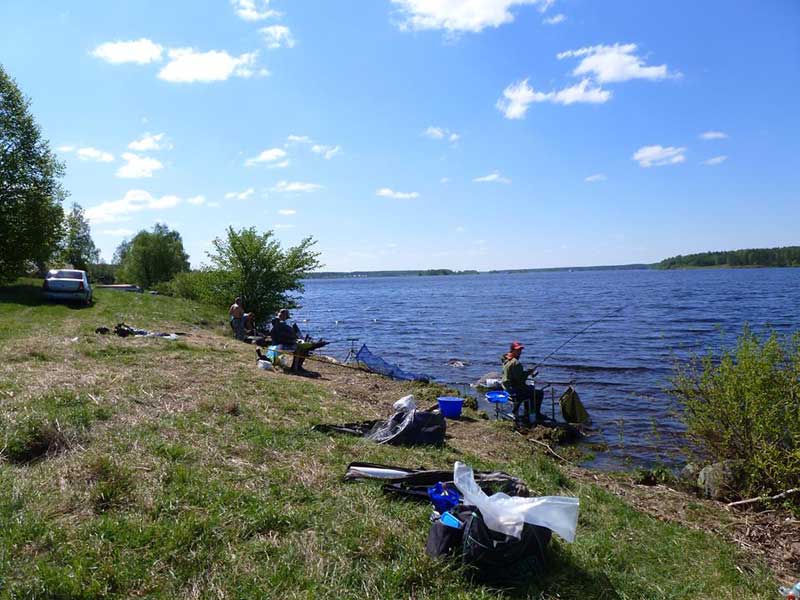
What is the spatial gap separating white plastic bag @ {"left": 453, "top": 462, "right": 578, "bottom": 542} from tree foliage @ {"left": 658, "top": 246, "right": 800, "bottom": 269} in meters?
146

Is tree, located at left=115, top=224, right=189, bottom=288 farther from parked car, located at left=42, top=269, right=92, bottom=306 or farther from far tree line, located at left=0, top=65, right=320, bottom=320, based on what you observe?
parked car, located at left=42, top=269, right=92, bottom=306

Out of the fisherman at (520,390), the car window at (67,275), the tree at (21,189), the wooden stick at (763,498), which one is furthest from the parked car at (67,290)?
the wooden stick at (763,498)

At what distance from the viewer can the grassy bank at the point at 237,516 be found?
12.3 feet

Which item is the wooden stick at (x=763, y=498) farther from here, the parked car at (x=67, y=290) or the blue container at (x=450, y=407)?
the parked car at (x=67, y=290)

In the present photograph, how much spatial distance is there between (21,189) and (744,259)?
16215cm

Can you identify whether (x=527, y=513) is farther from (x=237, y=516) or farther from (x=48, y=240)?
(x=48, y=240)

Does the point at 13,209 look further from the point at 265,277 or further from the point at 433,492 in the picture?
the point at 433,492

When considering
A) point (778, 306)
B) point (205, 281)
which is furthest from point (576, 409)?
point (778, 306)

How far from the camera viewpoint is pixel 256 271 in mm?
25688

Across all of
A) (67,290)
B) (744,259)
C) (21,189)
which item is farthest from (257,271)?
(744,259)

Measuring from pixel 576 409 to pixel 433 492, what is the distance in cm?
780

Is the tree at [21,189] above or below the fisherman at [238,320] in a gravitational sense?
above

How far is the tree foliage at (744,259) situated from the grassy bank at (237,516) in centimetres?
14459

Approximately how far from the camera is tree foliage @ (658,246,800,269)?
427 ft
